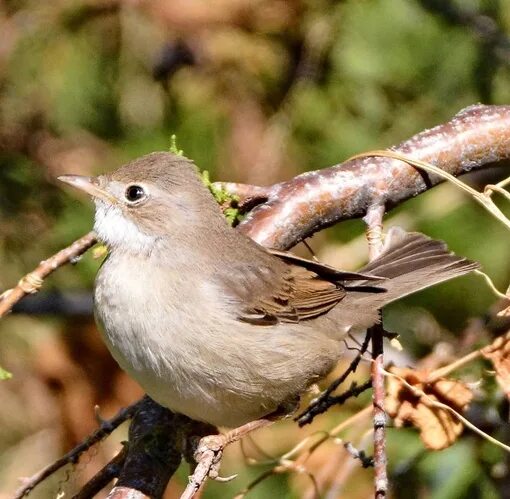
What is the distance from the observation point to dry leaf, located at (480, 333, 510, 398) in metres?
3.51

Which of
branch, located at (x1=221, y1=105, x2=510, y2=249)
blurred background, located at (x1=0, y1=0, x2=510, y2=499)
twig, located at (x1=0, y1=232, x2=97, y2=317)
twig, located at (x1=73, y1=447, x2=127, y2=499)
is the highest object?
blurred background, located at (x1=0, y1=0, x2=510, y2=499)

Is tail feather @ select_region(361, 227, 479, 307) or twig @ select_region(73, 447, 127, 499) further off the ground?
tail feather @ select_region(361, 227, 479, 307)

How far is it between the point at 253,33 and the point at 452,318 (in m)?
2.22

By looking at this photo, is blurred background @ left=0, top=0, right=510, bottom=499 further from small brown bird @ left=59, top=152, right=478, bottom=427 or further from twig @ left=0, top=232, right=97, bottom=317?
twig @ left=0, top=232, right=97, bottom=317

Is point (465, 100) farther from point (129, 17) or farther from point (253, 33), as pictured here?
point (129, 17)

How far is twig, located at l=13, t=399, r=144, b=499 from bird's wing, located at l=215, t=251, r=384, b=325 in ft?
1.82

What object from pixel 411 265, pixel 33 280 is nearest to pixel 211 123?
pixel 411 265

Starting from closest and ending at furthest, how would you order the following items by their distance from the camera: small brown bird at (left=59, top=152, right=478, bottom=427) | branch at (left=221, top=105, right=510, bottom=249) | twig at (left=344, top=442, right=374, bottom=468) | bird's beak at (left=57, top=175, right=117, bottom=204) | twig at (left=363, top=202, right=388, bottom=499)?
twig at (left=363, top=202, right=388, bottom=499), twig at (left=344, top=442, right=374, bottom=468), small brown bird at (left=59, top=152, right=478, bottom=427), branch at (left=221, top=105, right=510, bottom=249), bird's beak at (left=57, top=175, right=117, bottom=204)

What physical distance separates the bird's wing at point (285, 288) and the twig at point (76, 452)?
0.55 m

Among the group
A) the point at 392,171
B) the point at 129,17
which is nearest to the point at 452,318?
the point at 392,171

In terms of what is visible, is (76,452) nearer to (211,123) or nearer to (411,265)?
(411,265)

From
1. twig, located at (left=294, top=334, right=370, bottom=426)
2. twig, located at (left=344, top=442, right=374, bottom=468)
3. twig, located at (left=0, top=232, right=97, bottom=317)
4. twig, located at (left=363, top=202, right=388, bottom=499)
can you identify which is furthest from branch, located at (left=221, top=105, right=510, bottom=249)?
twig, located at (left=344, top=442, right=374, bottom=468)

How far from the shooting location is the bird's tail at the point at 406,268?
14.3 feet

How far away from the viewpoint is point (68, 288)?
6367 millimetres
